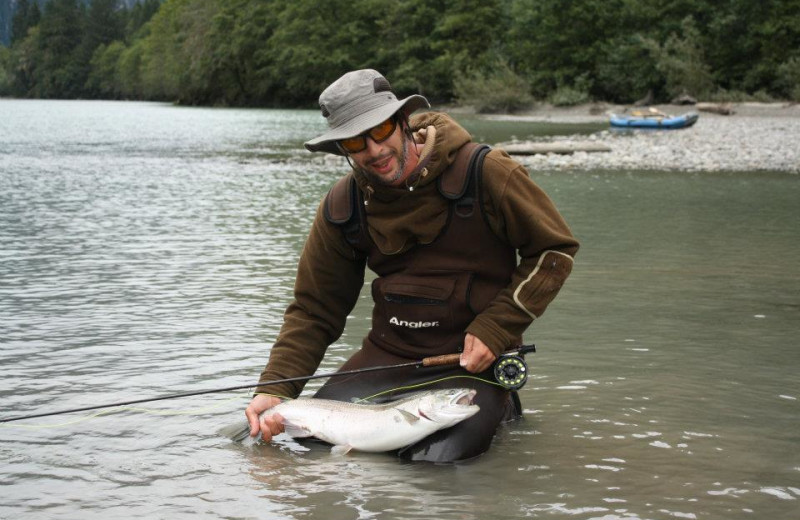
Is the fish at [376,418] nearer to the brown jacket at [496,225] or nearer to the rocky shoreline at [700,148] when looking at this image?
the brown jacket at [496,225]

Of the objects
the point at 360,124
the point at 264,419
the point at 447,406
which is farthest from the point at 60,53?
the point at 447,406

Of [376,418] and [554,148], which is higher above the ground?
[554,148]

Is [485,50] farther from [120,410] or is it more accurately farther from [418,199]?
[418,199]

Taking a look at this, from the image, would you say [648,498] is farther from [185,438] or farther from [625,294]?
[625,294]

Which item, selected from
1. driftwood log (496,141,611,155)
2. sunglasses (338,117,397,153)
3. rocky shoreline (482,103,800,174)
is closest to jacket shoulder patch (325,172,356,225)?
sunglasses (338,117,397,153)

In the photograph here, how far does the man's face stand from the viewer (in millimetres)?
4668

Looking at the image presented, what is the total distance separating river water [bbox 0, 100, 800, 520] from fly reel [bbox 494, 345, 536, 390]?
0.39m

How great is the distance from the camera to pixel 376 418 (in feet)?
15.7

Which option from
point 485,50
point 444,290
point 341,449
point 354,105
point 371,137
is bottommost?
point 341,449

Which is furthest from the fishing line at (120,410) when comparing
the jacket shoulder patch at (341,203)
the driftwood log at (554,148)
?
the driftwood log at (554,148)

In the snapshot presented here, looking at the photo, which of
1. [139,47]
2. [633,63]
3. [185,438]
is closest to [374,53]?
[633,63]

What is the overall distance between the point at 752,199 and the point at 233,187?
1011cm

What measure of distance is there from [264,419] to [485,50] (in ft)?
265

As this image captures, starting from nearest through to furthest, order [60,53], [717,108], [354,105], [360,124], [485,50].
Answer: [360,124]
[354,105]
[717,108]
[485,50]
[60,53]
